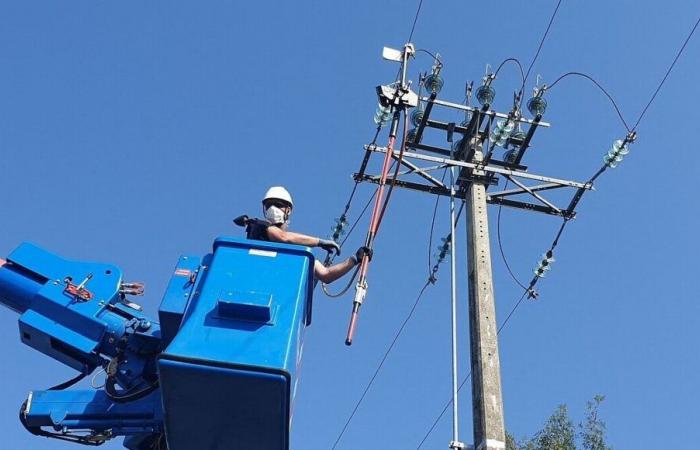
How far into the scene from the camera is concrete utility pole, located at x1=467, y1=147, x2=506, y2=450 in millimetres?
5680

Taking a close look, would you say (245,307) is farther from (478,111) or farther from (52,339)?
(478,111)

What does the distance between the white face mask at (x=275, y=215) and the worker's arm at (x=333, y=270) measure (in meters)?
0.35

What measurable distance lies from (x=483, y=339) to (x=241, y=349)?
12.0ft

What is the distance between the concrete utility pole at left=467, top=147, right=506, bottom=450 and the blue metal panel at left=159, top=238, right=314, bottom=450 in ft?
9.27

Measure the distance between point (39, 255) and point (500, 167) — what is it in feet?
17.3

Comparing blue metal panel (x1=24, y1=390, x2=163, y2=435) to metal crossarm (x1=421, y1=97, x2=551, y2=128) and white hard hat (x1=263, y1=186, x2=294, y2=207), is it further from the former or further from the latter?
metal crossarm (x1=421, y1=97, x2=551, y2=128)

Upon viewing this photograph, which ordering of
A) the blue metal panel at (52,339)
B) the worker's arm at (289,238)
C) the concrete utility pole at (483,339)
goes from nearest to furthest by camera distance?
the worker's arm at (289,238), the blue metal panel at (52,339), the concrete utility pole at (483,339)

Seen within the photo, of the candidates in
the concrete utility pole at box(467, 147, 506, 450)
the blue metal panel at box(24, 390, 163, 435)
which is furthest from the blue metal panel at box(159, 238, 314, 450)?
the concrete utility pole at box(467, 147, 506, 450)

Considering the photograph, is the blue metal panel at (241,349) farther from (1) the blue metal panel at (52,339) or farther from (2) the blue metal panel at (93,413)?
(2) the blue metal panel at (93,413)

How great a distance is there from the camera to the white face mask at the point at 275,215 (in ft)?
12.8

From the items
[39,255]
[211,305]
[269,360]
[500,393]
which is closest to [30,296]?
[39,255]

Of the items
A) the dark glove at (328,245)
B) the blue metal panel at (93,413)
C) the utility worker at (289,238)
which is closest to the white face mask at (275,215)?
the utility worker at (289,238)

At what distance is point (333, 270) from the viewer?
146 inches

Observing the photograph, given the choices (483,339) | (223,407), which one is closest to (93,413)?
(223,407)
